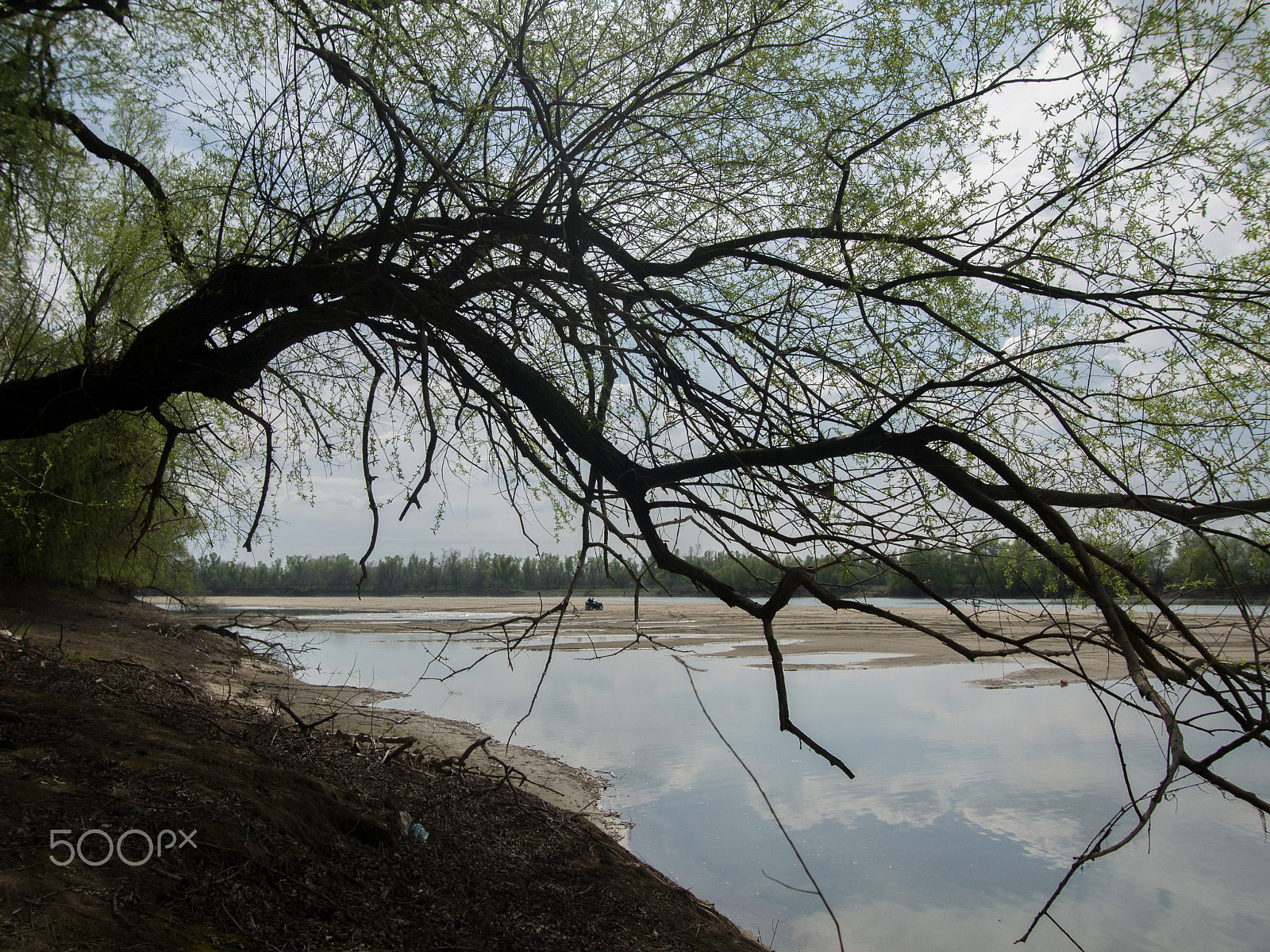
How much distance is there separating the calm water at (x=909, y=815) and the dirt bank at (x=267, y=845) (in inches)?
43.5

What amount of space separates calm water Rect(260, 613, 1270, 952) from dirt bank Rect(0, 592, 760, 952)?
1.11 m

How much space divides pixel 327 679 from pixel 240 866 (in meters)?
11.2

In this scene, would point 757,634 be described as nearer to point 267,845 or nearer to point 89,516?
point 89,516

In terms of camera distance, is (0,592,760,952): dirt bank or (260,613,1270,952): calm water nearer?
(0,592,760,952): dirt bank

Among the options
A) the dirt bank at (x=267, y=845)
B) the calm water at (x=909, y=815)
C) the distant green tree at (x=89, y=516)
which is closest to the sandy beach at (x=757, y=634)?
the calm water at (x=909, y=815)

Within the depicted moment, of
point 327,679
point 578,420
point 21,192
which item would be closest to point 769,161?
point 578,420

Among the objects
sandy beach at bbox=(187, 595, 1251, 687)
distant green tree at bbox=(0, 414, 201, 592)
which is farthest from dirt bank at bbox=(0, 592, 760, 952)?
sandy beach at bbox=(187, 595, 1251, 687)

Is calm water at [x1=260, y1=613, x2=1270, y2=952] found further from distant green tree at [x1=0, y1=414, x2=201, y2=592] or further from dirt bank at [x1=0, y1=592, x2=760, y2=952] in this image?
distant green tree at [x1=0, y1=414, x2=201, y2=592]

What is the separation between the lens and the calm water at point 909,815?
17.0 ft

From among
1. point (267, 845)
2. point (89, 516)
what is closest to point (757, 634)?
point (89, 516)

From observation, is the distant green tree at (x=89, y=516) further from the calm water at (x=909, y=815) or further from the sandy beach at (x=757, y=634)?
the calm water at (x=909, y=815)

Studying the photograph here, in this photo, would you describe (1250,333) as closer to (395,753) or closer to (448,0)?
(448,0)

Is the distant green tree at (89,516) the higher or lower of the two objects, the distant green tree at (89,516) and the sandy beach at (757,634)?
the higher

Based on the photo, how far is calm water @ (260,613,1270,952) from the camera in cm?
519
